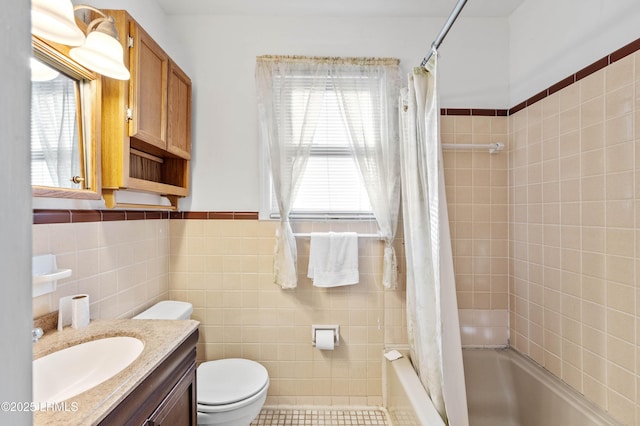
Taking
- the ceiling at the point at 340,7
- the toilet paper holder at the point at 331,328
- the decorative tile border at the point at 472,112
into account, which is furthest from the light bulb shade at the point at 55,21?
the decorative tile border at the point at 472,112

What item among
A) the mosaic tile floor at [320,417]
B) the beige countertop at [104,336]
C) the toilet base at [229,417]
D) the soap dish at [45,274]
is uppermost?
the soap dish at [45,274]

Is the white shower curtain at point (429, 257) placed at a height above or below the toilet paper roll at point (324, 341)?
above

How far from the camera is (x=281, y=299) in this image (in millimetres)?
1886

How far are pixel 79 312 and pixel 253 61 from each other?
1.61 metres

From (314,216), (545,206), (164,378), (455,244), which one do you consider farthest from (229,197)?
(545,206)

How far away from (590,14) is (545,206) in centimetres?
89

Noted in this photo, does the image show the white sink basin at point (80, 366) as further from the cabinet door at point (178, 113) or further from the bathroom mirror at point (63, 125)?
the cabinet door at point (178, 113)

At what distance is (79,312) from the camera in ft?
3.70

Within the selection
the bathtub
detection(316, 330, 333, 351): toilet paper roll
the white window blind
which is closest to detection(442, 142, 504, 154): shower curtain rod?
the white window blind

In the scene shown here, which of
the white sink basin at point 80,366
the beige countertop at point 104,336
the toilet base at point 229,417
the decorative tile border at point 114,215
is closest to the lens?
the beige countertop at point 104,336

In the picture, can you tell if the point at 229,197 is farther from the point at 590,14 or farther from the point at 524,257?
the point at 590,14

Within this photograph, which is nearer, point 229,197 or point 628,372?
point 628,372

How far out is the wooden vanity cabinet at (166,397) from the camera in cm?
78

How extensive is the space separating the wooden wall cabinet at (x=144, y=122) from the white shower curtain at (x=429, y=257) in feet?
4.13
